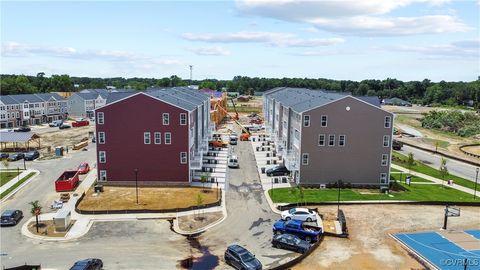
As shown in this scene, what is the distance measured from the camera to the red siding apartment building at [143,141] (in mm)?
47781

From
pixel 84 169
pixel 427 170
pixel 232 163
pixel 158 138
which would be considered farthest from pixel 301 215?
pixel 84 169

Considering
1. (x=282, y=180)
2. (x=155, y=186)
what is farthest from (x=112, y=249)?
(x=282, y=180)

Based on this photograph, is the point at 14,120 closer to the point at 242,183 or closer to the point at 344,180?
the point at 242,183

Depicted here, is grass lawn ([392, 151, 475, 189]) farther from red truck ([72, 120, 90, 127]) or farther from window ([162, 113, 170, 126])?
red truck ([72, 120, 90, 127])

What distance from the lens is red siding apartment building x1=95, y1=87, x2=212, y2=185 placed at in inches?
1881

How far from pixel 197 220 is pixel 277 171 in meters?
18.7

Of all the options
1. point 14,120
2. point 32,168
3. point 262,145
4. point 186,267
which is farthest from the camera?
point 14,120

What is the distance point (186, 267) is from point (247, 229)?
866cm

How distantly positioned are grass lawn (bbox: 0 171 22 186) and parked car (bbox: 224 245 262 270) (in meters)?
34.8

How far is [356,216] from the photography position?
38.4 meters

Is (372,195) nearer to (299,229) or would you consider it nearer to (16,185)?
(299,229)

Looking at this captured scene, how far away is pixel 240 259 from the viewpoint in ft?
Answer: 89.9

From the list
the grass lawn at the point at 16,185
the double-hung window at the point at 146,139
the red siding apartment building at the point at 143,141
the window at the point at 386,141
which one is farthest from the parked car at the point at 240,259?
the grass lawn at the point at 16,185

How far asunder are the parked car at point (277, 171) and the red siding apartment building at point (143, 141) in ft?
36.0
